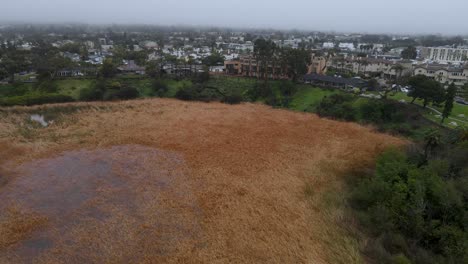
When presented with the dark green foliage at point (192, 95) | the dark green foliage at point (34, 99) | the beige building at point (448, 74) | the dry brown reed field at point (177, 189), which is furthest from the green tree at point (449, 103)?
the dark green foliage at point (34, 99)

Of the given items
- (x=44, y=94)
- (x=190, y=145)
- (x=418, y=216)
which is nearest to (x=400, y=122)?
(x=418, y=216)

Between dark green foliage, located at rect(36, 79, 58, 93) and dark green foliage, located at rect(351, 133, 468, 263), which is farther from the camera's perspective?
dark green foliage, located at rect(36, 79, 58, 93)

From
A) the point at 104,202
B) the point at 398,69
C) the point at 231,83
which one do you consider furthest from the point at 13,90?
the point at 398,69

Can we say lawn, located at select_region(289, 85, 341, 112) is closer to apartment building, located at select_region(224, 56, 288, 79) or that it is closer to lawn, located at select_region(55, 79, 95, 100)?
apartment building, located at select_region(224, 56, 288, 79)

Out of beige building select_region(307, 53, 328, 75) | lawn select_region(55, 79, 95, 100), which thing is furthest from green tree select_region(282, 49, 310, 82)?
lawn select_region(55, 79, 95, 100)

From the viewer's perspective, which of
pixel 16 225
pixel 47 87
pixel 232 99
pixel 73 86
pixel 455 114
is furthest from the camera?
pixel 73 86

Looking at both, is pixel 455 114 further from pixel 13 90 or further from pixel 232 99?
pixel 13 90
